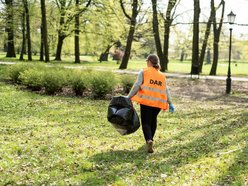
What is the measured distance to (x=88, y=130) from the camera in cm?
907

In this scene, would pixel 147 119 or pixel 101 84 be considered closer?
pixel 147 119

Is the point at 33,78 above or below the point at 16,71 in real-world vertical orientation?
below

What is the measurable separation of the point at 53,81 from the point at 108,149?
841 cm

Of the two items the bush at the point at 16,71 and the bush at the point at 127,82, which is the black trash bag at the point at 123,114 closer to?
the bush at the point at 127,82

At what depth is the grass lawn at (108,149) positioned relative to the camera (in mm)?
5703

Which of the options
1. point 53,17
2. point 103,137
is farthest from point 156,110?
point 53,17

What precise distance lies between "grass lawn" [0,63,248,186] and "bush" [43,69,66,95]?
8.75ft

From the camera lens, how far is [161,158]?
271 inches

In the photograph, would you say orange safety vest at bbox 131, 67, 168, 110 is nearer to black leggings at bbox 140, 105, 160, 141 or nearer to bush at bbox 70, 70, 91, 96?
black leggings at bbox 140, 105, 160, 141

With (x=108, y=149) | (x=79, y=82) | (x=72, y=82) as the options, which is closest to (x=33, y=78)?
(x=72, y=82)

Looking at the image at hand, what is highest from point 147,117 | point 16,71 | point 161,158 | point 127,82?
point 16,71

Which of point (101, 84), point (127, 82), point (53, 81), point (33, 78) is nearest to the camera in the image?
point (101, 84)

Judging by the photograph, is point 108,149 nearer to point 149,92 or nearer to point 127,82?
point 149,92

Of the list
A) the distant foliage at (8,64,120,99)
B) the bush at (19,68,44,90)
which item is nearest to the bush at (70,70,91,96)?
the distant foliage at (8,64,120,99)
